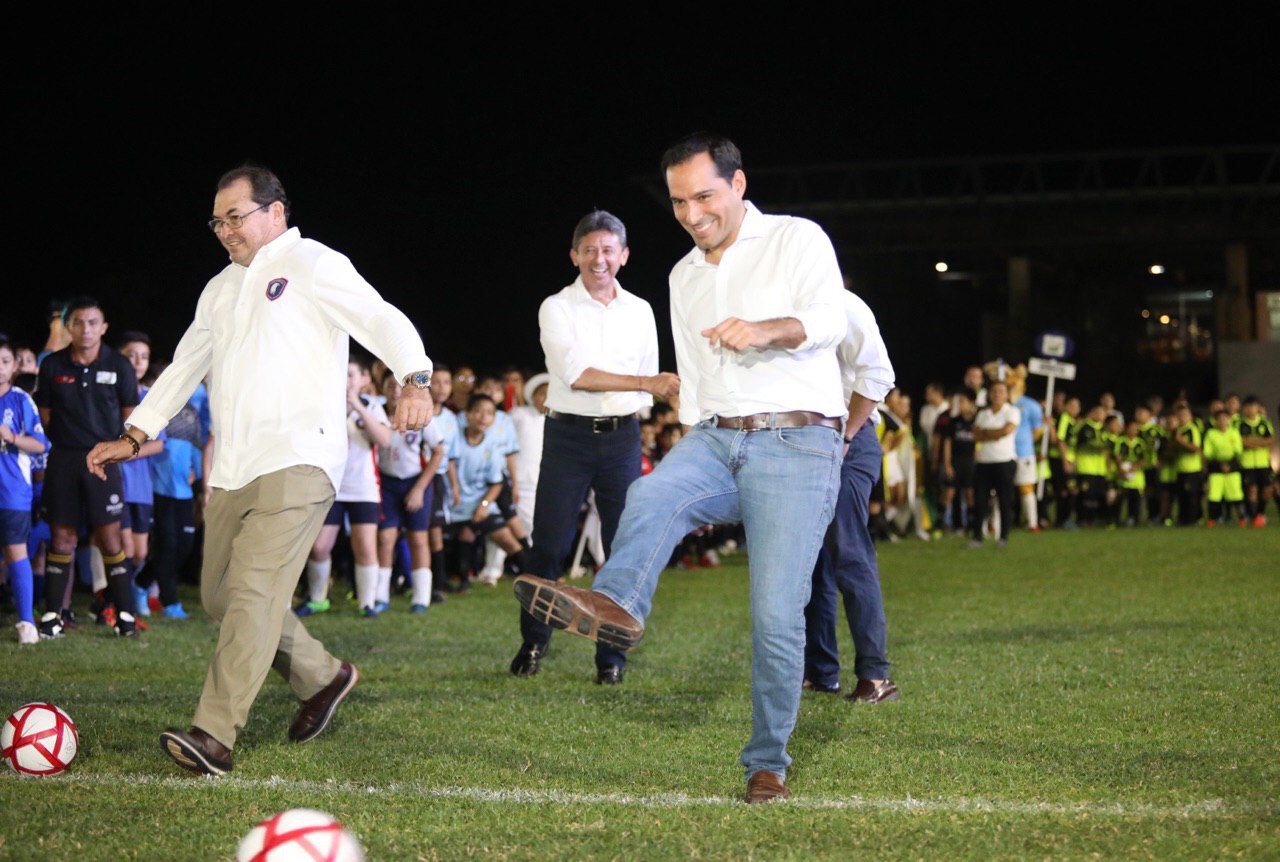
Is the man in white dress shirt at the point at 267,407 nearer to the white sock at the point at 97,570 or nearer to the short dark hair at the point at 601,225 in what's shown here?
the short dark hair at the point at 601,225

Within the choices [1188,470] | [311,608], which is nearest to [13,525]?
[311,608]

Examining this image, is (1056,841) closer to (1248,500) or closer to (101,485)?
(101,485)

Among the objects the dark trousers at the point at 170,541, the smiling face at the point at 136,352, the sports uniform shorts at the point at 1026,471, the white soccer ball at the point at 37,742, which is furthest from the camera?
the sports uniform shorts at the point at 1026,471

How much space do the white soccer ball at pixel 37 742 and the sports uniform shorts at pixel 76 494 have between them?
4.51 metres

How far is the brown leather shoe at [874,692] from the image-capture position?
6.69 metres

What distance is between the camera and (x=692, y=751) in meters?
5.51

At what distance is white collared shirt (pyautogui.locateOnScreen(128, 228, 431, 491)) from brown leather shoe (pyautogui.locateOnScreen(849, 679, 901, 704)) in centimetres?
275

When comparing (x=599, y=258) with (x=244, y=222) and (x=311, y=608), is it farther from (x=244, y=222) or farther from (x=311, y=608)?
(x=311, y=608)

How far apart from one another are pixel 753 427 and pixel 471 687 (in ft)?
10.3

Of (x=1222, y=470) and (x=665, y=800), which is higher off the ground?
(x=665, y=800)

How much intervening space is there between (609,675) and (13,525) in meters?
4.54

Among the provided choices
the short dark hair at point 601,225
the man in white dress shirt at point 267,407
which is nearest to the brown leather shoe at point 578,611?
the man in white dress shirt at point 267,407

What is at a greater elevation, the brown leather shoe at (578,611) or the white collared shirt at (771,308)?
the white collared shirt at (771,308)

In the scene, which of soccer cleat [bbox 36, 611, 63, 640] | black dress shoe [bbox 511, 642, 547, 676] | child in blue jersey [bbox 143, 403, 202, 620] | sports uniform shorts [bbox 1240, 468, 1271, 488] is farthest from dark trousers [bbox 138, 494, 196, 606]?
sports uniform shorts [bbox 1240, 468, 1271, 488]
